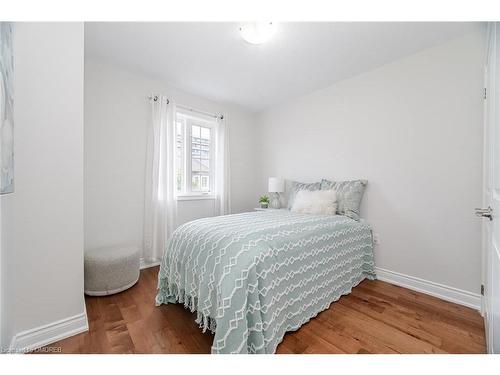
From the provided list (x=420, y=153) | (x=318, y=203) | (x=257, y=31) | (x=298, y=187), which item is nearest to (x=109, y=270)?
(x=318, y=203)

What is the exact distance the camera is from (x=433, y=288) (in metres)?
2.04

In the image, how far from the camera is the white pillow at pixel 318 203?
2451 mm

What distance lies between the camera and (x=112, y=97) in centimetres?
247

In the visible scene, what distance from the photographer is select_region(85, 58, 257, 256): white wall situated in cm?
233

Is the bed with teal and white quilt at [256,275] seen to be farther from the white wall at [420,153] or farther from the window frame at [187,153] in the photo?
the window frame at [187,153]

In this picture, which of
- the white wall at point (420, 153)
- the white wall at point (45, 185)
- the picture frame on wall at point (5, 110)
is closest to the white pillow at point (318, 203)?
the white wall at point (420, 153)

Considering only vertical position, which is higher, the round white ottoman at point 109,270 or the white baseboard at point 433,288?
Answer: the round white ottoman at point 109,270

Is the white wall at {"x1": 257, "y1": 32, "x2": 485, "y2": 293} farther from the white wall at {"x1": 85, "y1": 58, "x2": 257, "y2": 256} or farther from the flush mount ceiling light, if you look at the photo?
the white wall at {"x1": 85, "y1": 58, "x2": 257, "y2": 256}

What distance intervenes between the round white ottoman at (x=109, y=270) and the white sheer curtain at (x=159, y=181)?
1.82ft

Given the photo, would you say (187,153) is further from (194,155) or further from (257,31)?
(257,31)

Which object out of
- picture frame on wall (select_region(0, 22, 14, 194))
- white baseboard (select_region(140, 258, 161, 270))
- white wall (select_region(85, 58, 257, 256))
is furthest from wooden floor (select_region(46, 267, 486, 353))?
picture frame on wall (select_region(0, 22, 14, 194))
